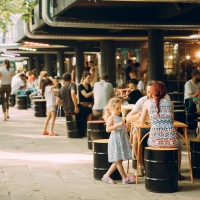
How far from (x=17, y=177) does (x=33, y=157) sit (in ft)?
7.47

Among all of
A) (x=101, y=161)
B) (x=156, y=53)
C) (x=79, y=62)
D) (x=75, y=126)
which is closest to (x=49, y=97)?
(x=75, y=126)

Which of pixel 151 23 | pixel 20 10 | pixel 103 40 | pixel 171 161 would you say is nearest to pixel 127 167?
pixel 171 161

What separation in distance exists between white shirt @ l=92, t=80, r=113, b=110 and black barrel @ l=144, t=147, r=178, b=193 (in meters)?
6.18

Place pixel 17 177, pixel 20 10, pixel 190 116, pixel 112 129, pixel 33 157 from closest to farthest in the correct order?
1. pixel 112 129
2. pixel 17 177
3. pixel 33 157
4. pixel 190 116
5. pixel 20 10

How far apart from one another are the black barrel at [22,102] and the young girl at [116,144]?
682 inches

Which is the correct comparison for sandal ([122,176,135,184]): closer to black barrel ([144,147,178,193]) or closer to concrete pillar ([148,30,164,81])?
black barrel ([144,147,178,193])

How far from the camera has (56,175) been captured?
1001 centimetres

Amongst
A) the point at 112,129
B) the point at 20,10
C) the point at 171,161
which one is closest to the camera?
Result: the point at 171,161

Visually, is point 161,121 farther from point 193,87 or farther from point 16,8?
point 16,8

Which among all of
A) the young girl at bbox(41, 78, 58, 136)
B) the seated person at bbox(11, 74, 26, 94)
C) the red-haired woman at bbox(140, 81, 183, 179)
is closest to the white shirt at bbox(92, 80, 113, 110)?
the young girl at bbox(41, 78, 58, 136)

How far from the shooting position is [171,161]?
27.5 feet

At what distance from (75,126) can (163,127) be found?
6825 millimetres

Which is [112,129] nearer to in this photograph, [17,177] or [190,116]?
[17,177]

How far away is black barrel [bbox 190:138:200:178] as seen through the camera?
933 cm
